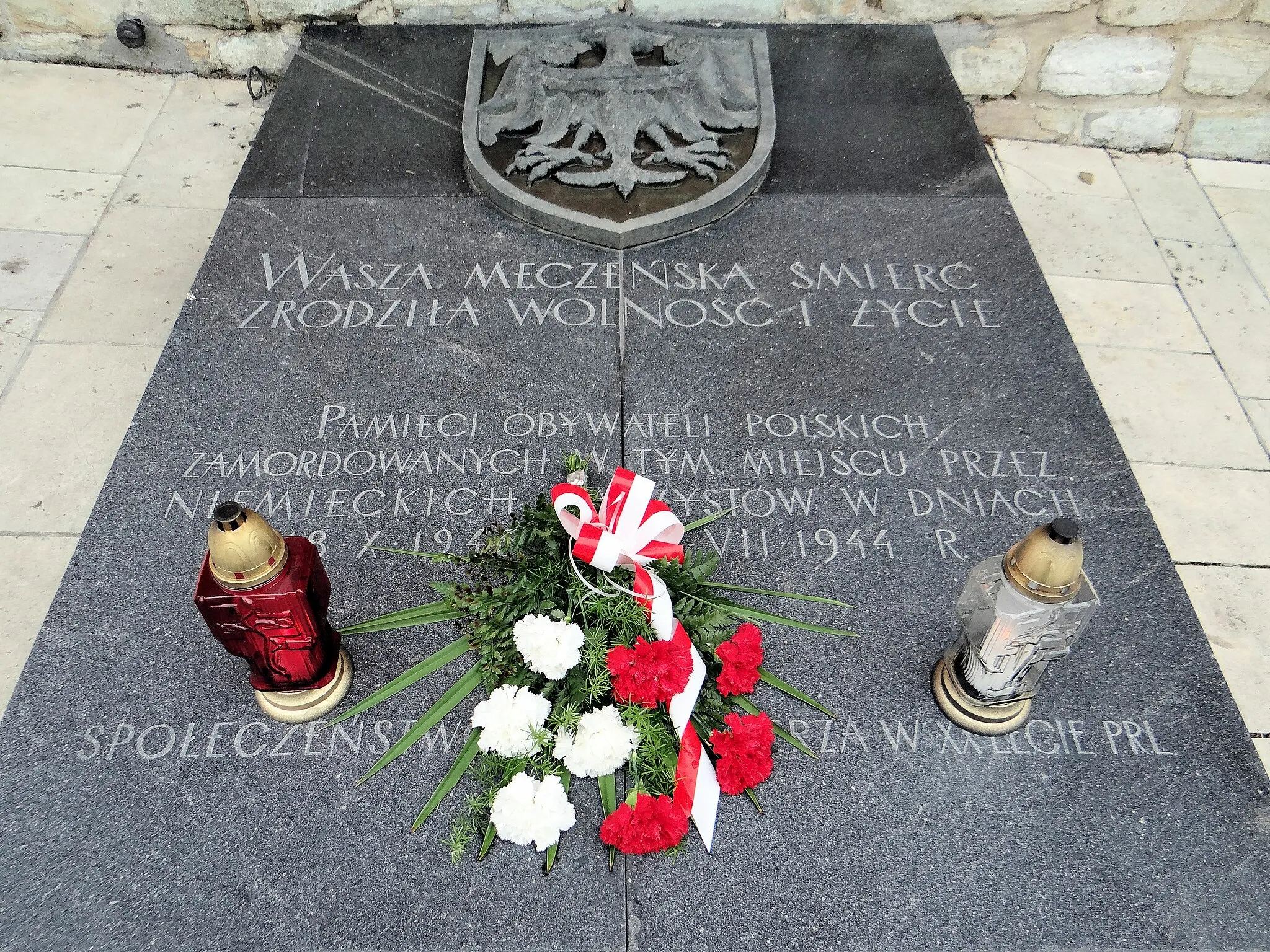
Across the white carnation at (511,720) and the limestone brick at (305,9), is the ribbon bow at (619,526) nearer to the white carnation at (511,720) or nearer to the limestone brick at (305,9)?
the white carnation at (511,720)

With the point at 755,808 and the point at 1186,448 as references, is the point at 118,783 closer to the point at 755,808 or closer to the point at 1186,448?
the point at 755,808

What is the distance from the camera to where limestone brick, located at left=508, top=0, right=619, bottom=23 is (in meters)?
4.73

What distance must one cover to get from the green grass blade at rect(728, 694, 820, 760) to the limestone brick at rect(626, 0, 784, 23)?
371 centimetres

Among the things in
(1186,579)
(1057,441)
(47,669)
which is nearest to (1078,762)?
(1057,441)

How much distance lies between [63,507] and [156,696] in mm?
1412

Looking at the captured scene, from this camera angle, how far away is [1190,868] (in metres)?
2.01

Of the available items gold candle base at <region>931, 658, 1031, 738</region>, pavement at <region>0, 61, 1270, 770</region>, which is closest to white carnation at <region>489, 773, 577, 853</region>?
gold candle base at <region>931, 658, 1031, 738</region>

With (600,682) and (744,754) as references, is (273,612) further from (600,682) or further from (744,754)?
(744,754)

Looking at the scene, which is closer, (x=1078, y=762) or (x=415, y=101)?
(x=1078, y=762)

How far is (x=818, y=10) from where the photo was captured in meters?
4.82

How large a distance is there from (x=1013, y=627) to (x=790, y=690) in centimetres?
52

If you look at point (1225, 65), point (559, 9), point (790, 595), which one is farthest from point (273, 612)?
point (1225, 65)

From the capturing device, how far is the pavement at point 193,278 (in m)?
3.28

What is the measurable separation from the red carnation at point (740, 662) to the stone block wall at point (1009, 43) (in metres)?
3.71
